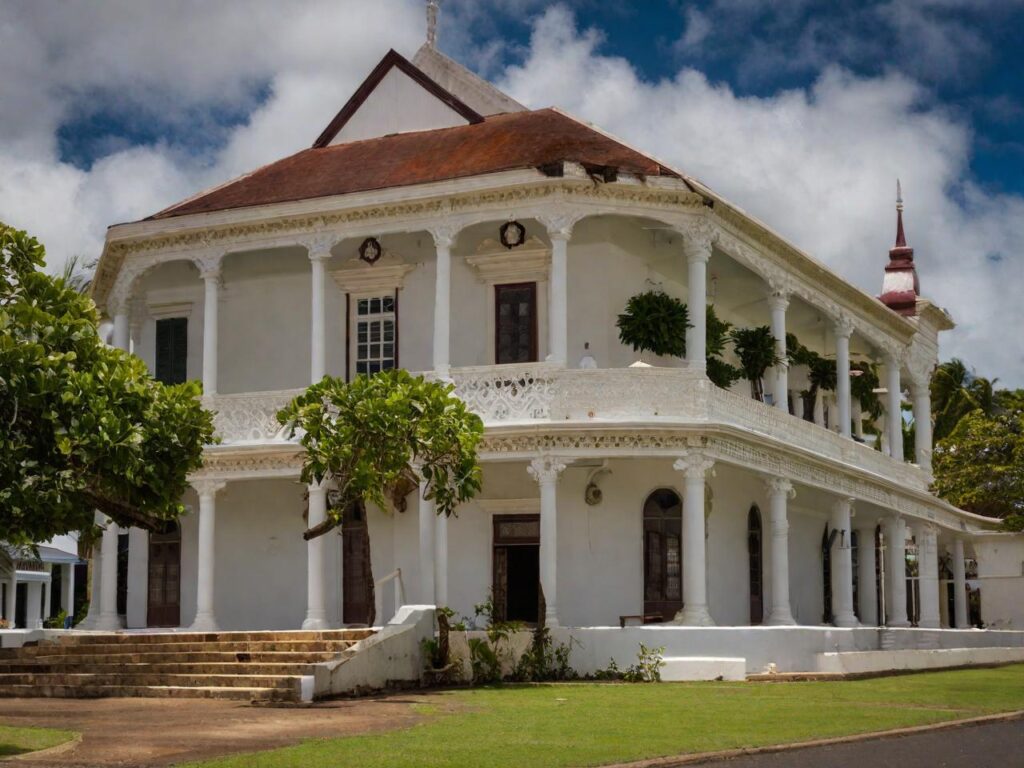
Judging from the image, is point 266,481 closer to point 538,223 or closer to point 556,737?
point 538,223

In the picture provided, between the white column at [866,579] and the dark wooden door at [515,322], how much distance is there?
11905 millimetres

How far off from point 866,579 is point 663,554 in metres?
10.4

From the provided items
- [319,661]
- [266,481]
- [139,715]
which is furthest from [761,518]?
[139,715]

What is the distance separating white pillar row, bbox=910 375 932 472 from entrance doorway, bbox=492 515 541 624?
1343 centimetres

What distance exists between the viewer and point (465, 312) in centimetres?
2591

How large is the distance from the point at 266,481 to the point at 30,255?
12.3m

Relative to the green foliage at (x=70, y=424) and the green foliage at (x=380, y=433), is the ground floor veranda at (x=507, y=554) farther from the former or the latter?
the green foliage at (x=70, y=424)

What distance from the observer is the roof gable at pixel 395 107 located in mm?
28062

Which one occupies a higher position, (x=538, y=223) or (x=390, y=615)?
(x=538, y=223)

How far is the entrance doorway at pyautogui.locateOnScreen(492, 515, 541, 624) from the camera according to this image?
82.0 ft

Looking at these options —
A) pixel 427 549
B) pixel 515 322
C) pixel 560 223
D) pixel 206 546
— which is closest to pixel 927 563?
pixel 515 322

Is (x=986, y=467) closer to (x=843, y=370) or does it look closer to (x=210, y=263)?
(x=843, y=370)

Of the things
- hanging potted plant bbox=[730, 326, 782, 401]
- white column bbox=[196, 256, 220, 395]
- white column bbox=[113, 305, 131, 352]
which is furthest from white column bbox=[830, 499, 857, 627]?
white column bbox=[113, 305, 131, 352]

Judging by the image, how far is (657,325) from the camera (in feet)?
78.9
